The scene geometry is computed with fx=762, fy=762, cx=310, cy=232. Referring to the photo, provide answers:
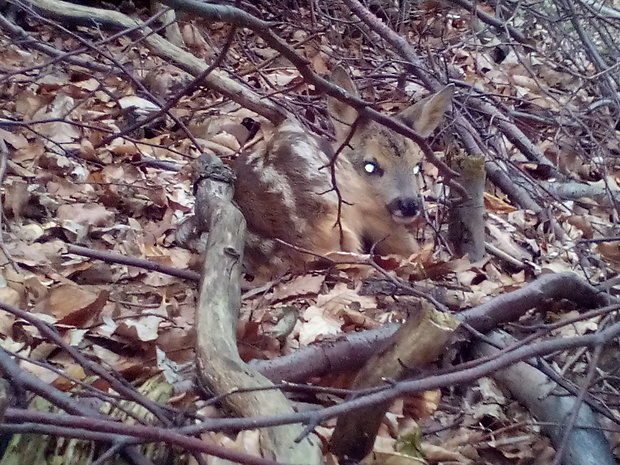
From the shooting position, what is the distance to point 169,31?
7.82 meters

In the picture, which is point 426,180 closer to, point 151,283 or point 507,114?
point 507,114

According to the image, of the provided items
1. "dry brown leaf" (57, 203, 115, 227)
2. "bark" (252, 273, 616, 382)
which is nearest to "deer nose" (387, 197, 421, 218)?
"bark" (252, 273, 616, 382)

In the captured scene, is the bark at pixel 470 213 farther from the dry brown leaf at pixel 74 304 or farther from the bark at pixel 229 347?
the dry brown leaf at pixel 74 304

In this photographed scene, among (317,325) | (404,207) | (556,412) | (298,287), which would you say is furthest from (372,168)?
(556,412)

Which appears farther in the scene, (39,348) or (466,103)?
(466,103)

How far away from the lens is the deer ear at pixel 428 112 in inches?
217

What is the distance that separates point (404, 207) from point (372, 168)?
0.51 meters

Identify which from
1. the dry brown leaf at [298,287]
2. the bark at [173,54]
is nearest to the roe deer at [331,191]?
the dry brown leaf at [298,287]

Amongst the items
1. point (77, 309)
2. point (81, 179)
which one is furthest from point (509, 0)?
point (77, 309)

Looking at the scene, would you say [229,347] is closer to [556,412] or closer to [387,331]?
[387,331]

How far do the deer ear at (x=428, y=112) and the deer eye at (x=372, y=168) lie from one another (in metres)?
0.38


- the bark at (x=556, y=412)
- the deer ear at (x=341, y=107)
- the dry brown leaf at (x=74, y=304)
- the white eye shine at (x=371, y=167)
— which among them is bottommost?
the dry brown leaf at (x=74, y=304)

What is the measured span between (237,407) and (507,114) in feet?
15.8

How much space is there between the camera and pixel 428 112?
221 inches
